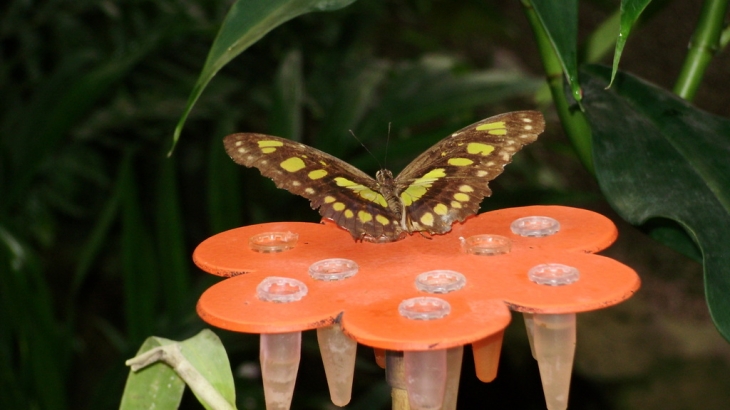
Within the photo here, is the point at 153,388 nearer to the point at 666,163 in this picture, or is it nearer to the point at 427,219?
the point at 427,219

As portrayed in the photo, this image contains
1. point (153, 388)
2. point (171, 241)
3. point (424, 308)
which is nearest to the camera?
point (424, 308)

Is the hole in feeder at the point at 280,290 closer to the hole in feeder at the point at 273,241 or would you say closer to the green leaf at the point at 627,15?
the hole in feeder at the point at 273,241

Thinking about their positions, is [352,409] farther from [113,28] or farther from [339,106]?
[113,28]

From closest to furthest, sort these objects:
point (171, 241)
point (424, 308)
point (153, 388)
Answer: point (424, 308), point (153, 388), point (171, 241)

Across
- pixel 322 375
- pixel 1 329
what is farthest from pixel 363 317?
pixel 322 375

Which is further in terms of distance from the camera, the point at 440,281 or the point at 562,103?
the point at 562,103

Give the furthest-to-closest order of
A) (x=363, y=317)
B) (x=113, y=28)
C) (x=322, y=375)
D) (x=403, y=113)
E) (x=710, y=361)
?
(x=710, y=361) < (x=322, y=375) < (x=113, y=28) < (x=403, y=113) < (x=363, y=317)

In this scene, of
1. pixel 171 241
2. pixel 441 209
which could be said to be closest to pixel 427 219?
pixel 441 209
